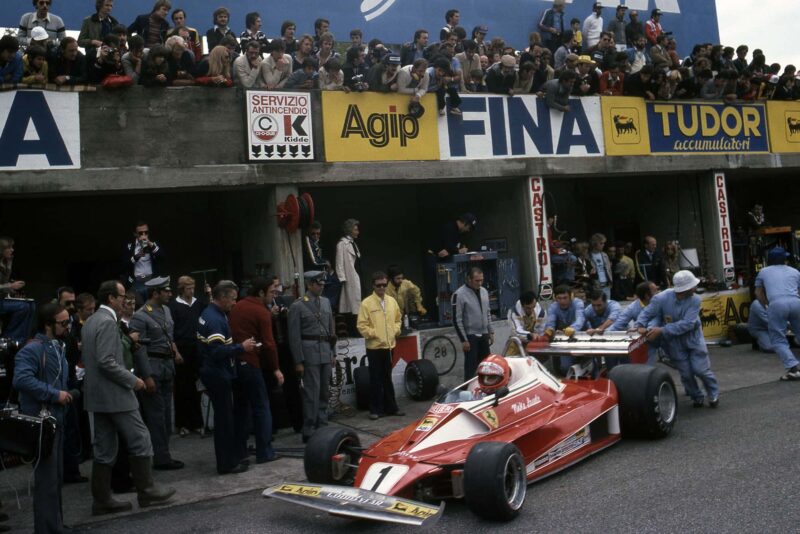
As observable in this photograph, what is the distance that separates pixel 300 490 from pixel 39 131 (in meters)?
7.35

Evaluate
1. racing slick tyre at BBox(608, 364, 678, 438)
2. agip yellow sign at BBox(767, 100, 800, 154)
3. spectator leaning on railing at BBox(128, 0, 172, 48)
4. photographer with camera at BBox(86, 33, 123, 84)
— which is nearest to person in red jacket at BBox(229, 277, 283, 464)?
racing slick tyre at BBox(608, 364, 678, 438)

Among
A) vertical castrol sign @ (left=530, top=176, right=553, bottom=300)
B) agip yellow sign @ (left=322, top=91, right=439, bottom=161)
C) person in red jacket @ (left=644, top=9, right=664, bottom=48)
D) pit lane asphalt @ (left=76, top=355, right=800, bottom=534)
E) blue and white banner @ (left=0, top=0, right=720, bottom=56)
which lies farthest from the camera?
A: person in red jacket @ (left=644, top=9, right=664, bottom=48)

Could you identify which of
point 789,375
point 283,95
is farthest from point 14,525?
point 789,375

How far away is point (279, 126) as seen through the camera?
12.8 m

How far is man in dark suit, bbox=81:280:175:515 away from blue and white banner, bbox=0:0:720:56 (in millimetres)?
9007

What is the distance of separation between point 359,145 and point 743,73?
9.60 metres

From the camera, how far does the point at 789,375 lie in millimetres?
11641

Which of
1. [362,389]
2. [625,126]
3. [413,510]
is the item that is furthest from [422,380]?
[625,126]

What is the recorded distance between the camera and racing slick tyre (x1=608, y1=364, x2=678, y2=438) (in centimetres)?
830

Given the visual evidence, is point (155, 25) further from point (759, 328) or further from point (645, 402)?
point (759, 328)

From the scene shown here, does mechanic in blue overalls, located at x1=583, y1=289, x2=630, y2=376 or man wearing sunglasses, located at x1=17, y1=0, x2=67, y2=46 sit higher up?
man wearing sunglasses, located at x1=17, y1=0, x2=67, y2=46

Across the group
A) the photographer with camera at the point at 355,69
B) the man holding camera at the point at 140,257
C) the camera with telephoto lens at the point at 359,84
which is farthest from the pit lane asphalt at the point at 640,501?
the photographer with camera at the point at 355,69

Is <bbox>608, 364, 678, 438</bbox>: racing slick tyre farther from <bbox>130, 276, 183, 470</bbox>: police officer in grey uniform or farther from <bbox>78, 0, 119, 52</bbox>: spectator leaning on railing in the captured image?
<bbox>78, 0, 119, 52</bbox>: spectator leaning on railing

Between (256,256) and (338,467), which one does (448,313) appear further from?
(338,467)
